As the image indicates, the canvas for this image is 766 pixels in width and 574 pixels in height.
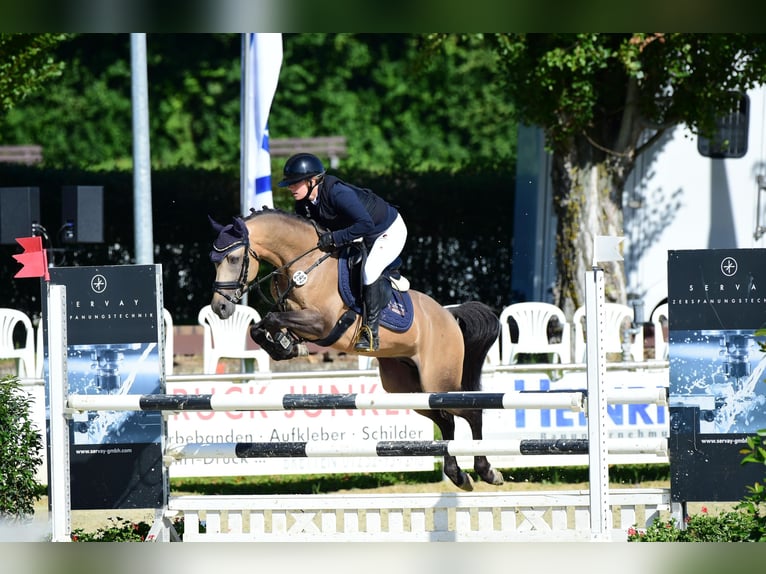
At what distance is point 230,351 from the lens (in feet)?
27.1

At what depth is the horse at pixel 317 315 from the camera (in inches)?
191

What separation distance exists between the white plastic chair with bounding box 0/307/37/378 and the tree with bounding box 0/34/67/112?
2.46m

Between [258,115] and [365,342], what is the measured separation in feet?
11.1

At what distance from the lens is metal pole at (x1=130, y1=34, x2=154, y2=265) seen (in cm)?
856

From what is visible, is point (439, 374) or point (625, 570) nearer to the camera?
point (625, 570)

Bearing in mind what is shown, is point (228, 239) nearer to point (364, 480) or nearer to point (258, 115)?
point (364, 480)

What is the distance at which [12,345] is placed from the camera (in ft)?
27.5

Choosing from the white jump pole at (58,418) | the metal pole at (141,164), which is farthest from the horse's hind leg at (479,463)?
the metal pole at (141,164)

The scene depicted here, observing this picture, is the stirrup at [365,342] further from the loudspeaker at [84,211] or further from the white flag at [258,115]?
the loudspeaker at [84,211]

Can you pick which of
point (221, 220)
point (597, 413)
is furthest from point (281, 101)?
point (597, 413)
